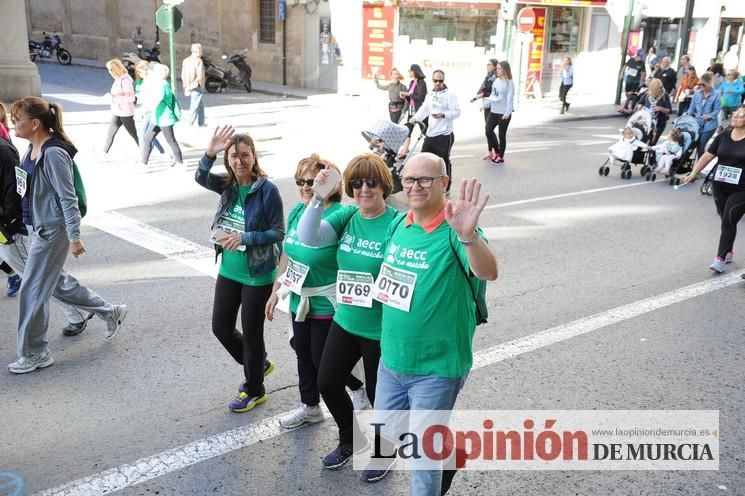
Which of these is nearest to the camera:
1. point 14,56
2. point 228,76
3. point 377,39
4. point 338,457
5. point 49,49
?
point 338,457

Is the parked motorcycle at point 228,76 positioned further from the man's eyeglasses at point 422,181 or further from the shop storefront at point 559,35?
the man's eyeglasses at point 422,181

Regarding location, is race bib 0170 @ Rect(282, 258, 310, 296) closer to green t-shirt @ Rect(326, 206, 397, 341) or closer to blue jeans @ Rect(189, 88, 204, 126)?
green t-shirt @ Rect(326, 206, 397, 341)

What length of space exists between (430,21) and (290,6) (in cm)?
545

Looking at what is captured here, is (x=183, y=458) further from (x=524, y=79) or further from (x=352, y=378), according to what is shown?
(x=524, y=79)

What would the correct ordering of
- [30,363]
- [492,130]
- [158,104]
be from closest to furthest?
[30,363], [158,104], [492,130]

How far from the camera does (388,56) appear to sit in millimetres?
27938

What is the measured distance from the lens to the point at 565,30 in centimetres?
2969

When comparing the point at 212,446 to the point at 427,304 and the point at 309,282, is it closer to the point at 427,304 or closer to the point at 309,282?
the point at 309,282

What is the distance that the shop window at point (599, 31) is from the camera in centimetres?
3044

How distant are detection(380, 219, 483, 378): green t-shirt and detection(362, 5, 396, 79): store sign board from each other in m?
25.1

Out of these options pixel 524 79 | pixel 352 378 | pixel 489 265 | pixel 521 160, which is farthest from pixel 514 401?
pixel 524 79

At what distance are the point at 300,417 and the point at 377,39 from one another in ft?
81.4

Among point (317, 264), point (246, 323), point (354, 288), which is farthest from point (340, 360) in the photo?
point (246, 323)

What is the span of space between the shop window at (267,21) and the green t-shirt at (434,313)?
1110 inches
